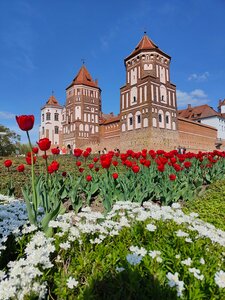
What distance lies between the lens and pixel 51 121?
62.3 m

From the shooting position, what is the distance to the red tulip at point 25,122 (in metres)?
2.48

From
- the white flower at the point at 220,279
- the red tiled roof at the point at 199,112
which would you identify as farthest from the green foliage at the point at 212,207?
the red tiled roof at the point at 199,112

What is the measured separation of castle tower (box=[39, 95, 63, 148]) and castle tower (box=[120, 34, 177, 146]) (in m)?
28.8

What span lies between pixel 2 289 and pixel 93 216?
4.26ft

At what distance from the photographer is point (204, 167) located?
873 centimetres

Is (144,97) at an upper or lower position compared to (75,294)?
upper

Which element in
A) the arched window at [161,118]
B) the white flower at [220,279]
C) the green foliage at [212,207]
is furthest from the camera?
the arched window at [161,118]

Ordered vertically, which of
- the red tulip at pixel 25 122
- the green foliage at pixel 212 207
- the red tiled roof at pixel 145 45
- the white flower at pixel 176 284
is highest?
the red tiled roof at pixel 145 45

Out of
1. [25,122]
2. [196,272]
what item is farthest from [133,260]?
[25,122]

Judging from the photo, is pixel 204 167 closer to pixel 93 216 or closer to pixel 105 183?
pixel 105 183

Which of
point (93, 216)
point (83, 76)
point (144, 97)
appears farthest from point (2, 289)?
point (83, 76)

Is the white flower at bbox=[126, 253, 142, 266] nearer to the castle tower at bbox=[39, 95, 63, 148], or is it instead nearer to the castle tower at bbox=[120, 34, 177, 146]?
the castle tower at bbox=[120, 34, 177, 146]

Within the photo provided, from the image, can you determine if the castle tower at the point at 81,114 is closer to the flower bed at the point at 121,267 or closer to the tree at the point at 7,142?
the tree at the point at 7,142

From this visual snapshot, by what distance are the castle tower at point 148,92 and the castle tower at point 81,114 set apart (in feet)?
44.2
